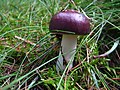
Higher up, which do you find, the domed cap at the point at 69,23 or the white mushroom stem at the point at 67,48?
the domed cap at the point at 69,23

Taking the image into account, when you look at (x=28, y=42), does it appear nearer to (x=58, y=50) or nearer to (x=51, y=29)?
(x=58, y=50)

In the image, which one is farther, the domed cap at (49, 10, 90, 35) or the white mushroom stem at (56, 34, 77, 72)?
the white mushroom stem at (56, 34, 77, 72)

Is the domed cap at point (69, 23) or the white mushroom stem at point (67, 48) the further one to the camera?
the white mushroom stem at point (67, 48)

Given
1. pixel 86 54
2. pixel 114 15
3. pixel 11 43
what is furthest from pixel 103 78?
pixel 11 43

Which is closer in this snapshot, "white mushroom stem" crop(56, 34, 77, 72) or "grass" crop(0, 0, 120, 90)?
"grass" crop(0, 0, 120, 90)

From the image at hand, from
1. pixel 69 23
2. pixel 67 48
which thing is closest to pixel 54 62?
pixel 67 48

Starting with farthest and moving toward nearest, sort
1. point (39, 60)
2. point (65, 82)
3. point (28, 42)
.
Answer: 1. point (28, 42)
2. point (39, 60)
3. point (65, 82)

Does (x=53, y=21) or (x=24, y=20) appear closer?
(x=53, y=21)

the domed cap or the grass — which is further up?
the domed cap
